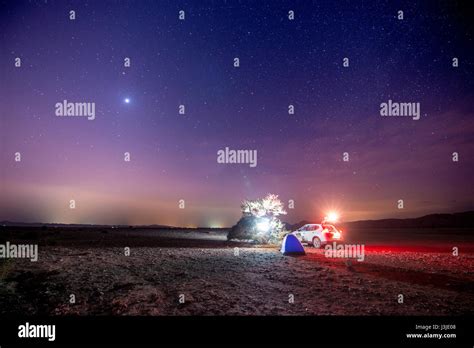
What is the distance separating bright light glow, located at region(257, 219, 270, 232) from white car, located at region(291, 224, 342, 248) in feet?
13.5

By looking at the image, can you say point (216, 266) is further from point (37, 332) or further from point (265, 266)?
point (37, 332)

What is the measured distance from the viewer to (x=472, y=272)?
453 inches

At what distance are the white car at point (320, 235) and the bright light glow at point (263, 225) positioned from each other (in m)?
4.12

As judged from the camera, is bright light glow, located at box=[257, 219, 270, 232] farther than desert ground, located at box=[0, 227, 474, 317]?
Yes

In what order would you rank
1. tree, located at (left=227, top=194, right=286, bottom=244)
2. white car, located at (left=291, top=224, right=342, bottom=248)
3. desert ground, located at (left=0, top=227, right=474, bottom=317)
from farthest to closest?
tree, located at (left=227, top=194, right=286, bottom=244) → white car, located at (left=291, top=224, right=342, bottom=248) → desert ground, located at (left=0, top=227, right=474, bottom=317)

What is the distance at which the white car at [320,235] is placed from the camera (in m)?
20.7

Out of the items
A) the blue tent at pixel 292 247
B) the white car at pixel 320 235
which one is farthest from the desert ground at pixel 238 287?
the white car at pixel 320 235

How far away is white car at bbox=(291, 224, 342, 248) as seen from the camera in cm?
2066

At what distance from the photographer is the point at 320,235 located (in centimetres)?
2100

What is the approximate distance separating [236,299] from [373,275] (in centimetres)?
537

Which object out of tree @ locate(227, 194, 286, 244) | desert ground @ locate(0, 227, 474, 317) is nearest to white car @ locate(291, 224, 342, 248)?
tree @ locate(227, 194, 286, 244)

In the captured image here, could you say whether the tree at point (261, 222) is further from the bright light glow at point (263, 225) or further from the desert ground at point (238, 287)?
the desert ground at point (238, 287)

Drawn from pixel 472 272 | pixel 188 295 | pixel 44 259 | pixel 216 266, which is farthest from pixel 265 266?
pixel 44 259

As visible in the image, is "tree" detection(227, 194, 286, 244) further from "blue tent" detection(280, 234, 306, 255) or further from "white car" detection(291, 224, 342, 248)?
"blue tent" detection(280, 234, 306, 255)
